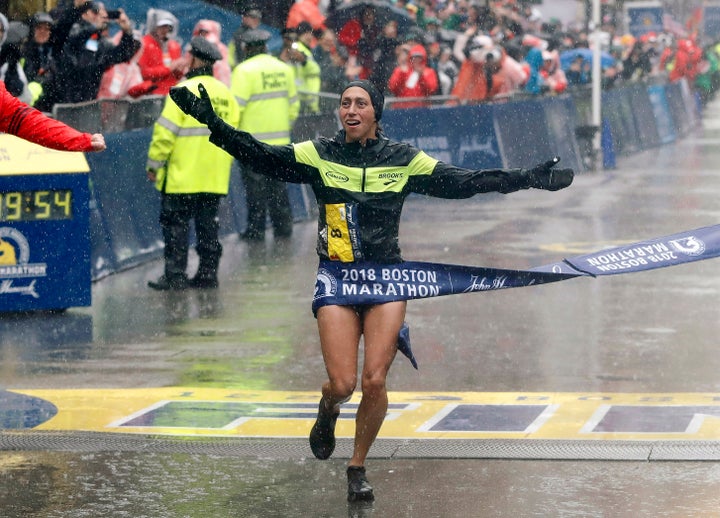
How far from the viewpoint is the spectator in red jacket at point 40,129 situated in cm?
768

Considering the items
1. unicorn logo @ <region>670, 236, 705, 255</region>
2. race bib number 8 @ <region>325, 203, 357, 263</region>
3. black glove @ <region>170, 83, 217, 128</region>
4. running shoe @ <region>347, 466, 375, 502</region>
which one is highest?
black glove @ <region>170, 83, 217, 128</region>

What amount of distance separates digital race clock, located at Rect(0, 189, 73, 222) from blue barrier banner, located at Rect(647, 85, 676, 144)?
24.5 meters

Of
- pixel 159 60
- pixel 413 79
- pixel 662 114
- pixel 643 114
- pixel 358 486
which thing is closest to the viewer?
pixel 358 486

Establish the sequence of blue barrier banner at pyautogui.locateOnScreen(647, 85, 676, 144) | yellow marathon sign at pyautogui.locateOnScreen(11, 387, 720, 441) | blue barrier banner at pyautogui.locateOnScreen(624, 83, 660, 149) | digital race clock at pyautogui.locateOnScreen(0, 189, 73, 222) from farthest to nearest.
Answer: blue barrier banner at pyautogui.locateOnScreen(647, 85, 676, 144)
blue barrier banner at pyautogui.locateOnScreen(624, 83, 660, 149)
digital race clock at pyautogui.locateOnScreen(0, 189, 73, 222)
yellow marathon sign at pyautogui.locateOnScreen(11, 387, 720, 441)

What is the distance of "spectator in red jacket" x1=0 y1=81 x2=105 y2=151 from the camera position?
7.68m

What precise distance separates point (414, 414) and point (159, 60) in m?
9.77

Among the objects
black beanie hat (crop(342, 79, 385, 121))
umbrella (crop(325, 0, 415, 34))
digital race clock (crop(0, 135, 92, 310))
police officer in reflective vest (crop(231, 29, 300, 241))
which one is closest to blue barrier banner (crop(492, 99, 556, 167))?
umbrella (crop(325, 0, 415, 34))

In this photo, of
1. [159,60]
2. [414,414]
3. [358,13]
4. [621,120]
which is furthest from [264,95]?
[621,120]

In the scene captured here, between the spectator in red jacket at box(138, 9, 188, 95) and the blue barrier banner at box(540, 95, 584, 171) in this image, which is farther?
the blue barrier banner at box(540, 95, 584, 171)

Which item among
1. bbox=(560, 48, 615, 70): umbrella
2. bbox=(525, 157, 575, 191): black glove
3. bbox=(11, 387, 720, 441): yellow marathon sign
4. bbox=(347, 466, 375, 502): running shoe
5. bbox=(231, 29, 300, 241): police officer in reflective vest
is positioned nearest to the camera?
bbox=(347, 466, 375, 502): running shoe

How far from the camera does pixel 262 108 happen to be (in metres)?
16.7

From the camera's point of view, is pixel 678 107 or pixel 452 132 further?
pixel 678 107

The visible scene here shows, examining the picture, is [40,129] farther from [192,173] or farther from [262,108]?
[262,108]

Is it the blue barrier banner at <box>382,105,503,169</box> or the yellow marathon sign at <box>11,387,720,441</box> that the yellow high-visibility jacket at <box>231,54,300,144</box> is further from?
the yellow marathon sign at <box>11,387,720,441</box>
